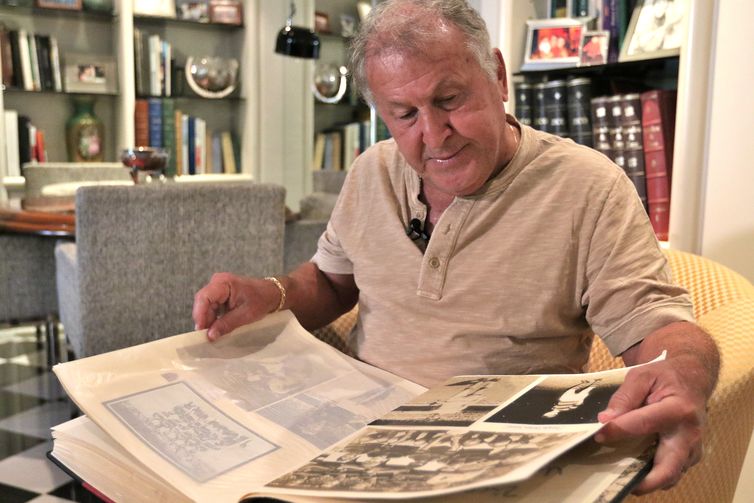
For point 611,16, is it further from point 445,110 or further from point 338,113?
point 338,113

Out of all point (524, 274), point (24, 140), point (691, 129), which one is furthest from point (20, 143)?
point (524, 274)

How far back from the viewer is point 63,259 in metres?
2.24

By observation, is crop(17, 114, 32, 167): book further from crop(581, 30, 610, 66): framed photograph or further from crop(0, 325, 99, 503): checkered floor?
crop(581, 30, 610, 66): framed photograph

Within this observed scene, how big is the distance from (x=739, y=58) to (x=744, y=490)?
2.74 ft

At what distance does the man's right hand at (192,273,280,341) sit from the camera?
3.47 feet

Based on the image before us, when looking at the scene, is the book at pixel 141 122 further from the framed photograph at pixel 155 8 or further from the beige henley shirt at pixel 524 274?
the beige henley shirt at pixel 524 274

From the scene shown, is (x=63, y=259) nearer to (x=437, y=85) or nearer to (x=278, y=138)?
(x=437, y=85)

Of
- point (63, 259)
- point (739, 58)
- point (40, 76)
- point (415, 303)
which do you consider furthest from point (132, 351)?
point (40, 76)

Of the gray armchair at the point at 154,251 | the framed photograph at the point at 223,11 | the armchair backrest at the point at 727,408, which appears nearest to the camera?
the armchair backrest at the point at 727,408

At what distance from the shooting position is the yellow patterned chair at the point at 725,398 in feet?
2.98

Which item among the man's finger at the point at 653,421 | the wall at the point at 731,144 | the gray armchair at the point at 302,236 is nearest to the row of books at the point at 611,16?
the wall at the point at 731,144

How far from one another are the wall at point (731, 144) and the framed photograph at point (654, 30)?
102 millimetres

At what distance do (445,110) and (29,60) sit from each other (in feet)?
11.7

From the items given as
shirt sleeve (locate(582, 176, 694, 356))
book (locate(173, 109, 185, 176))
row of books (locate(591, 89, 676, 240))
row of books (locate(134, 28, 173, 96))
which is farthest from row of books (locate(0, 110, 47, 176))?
shirt sleeve (locate(582, 176, 694, 356))
